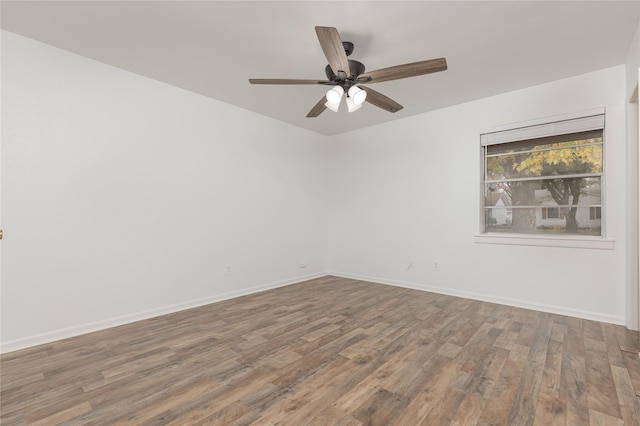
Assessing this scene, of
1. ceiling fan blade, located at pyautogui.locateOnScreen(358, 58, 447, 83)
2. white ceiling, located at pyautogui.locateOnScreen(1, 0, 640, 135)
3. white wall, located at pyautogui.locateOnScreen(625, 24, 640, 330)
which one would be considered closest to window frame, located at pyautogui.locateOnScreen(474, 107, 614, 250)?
white wall, located at pyautogui.locateOnScreen(625, 24, 640, 330)

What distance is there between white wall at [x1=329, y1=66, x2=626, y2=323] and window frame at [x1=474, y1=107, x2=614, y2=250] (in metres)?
0.07

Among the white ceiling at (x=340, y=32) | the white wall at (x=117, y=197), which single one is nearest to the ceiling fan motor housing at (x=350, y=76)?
the white ceiling at (x=340, y=32)

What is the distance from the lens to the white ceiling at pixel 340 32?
7.34ft

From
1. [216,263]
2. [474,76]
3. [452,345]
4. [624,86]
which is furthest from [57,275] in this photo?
[624,86]

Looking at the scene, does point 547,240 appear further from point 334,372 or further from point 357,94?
point 334,372

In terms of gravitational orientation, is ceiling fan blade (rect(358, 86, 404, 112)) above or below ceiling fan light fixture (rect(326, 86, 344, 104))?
above

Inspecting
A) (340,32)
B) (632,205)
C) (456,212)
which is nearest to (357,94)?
(340,32)

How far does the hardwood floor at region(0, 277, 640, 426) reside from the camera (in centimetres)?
171

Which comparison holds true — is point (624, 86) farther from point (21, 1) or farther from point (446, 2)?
point (21, 1)

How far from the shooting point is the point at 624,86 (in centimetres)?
312

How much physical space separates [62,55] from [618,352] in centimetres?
550

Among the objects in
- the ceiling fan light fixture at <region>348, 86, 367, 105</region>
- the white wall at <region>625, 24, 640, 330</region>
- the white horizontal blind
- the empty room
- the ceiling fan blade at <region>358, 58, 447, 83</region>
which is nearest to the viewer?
the empty room

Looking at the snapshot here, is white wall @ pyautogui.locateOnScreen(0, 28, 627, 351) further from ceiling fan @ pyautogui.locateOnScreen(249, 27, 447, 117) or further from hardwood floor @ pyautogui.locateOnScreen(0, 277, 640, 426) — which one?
ceiling fan @ pyautogui.locateOnScreen(249, 27, 447, 117)

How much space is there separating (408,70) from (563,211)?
279 centimetres
